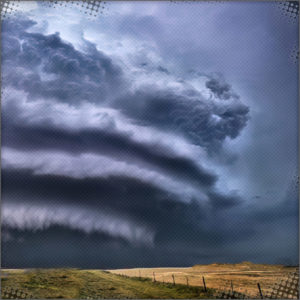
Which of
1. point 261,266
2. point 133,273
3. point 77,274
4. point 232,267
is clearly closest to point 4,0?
point 77,274

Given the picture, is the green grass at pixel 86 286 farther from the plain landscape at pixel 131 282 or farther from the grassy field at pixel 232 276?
the grassy field at pixel 232 276

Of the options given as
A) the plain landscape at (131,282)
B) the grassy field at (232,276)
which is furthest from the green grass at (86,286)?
the grassy field at (232,276)

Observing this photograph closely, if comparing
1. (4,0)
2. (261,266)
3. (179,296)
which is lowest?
(179,296)

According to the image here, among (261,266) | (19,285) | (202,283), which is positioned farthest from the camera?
(261,266)

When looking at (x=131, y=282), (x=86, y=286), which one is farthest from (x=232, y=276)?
(x=86, y=286)

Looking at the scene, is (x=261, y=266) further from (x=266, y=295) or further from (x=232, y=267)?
(x=266, y=295)

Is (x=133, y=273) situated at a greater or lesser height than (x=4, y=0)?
lesser

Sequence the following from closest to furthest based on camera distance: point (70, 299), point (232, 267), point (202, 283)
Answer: point (70, 299) → point (202, 283) → point (232, 267)
